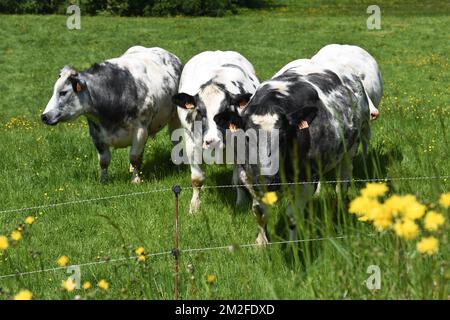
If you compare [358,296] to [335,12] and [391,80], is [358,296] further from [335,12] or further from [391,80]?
[335,12]

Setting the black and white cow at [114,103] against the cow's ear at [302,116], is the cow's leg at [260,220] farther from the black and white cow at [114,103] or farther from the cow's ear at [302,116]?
the black and white cow at [114,103]

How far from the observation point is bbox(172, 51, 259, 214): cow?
7145 millimetres

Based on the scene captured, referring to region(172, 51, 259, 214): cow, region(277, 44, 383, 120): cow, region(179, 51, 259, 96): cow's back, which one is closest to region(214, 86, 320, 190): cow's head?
region(172, 51, 259, 214): cow

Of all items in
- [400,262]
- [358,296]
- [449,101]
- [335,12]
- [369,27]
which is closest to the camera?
[358,296]

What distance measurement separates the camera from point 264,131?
5.62m

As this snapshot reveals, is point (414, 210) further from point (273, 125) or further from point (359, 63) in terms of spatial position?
point (359, 63)

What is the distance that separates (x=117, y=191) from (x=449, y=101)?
1264cm

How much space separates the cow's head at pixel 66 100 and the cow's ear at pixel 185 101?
1.98 meters

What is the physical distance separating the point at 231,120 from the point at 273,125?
0.47 m

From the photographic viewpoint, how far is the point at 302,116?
579 cm

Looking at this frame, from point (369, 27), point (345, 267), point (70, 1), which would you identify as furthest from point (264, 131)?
point (70, 1)

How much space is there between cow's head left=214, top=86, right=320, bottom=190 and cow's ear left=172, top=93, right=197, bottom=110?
4.40 ft

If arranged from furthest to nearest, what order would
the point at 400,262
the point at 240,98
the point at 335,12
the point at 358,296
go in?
1. the point at 335,12
2. the point at 240,98
3. the point at 400,262
4. the point at 358,296

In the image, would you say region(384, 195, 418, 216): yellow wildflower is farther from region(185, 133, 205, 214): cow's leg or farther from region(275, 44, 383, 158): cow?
region(275, 44, 383, 158): cow
